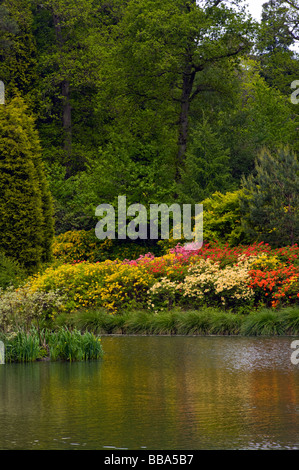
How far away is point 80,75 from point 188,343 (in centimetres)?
2768

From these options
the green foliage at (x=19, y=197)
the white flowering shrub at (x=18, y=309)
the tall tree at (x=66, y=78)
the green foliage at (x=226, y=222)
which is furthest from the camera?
the tall tree at (x=66, y=78)

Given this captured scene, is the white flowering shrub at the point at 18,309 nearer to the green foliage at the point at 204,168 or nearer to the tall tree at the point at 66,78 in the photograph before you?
the green foliage at the point at 204,168

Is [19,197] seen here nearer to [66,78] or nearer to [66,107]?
[66,78]

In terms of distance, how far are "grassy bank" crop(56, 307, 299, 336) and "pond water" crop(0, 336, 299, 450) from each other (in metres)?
2.04

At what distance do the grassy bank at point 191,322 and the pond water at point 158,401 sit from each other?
2.04 m

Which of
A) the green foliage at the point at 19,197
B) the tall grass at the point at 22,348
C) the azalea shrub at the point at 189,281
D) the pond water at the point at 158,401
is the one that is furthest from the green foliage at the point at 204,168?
the tall grass at the point at 22,348

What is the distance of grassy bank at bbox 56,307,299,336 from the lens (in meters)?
16.8

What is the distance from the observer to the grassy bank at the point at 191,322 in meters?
16.8

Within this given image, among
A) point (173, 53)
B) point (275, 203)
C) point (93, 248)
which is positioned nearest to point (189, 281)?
point (275, 203)

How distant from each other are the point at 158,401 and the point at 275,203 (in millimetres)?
12813

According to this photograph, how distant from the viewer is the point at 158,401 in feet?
30.6

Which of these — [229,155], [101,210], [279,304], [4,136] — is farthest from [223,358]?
[229,155]

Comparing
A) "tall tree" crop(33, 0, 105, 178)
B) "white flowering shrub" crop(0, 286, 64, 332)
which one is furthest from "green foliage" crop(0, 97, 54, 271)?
"tall tree" crop(33, 0, 105, 178)

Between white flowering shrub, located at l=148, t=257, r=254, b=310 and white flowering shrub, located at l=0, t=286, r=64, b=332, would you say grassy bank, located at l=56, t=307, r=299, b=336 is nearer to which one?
white flowering shrub, located at l=148, t=257, r=254, b=310
